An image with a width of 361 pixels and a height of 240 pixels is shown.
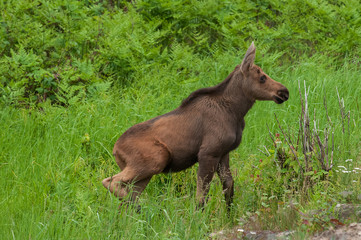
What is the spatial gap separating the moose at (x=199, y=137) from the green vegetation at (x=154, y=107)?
0.80 feet

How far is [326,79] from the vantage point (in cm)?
946

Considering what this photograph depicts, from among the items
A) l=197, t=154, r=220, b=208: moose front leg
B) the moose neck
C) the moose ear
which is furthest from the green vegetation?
the moose ear

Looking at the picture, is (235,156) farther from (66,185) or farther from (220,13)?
(220,13)

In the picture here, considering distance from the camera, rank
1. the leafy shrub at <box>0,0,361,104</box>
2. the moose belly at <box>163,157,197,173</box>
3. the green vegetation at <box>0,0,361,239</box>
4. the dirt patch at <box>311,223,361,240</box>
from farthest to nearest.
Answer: the leafy shrub at <box>0,0,361,104</box>
the moose belly at <box>163,157,197,173</box>
the green vegetation at <box>0,0,361,239</box>
the dirt patch at <box>311,223,361,240</box>

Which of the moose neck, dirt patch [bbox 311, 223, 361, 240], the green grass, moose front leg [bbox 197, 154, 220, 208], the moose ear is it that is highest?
the moose ear

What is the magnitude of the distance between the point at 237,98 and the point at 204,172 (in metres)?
0.89

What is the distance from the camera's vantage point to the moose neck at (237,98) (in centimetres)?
630

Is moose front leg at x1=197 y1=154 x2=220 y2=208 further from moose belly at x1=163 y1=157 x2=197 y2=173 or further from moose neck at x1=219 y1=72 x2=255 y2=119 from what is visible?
moose neck at x1=219 y1=72 x2=255 y2=119

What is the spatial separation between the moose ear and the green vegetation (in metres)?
0.98

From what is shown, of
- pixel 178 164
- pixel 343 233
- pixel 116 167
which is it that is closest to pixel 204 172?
pixel 178 164

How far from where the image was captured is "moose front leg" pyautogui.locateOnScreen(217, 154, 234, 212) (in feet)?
20.8

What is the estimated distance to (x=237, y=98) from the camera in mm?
6320

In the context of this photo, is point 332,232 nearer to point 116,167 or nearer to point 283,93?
point 283,93

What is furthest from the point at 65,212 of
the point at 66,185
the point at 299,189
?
the point at 299,189
